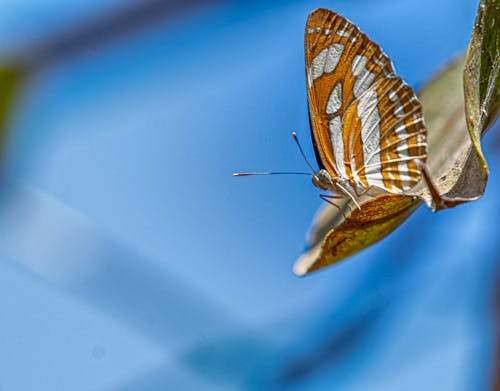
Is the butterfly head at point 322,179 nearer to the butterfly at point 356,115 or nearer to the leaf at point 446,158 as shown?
the butterfly at point 356,115

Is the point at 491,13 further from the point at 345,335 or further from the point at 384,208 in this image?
the point at 345,335

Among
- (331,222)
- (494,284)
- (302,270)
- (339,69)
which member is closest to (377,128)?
(339,69)

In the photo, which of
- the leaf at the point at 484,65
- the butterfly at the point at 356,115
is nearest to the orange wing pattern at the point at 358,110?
the butterfly at the point at 356,115

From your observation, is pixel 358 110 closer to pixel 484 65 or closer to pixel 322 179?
pixel 322 179

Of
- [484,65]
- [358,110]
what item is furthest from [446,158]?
[358,110]

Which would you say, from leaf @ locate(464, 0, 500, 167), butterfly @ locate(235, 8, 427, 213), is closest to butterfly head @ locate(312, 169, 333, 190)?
butterfly @ locate(235, 8, 427, 213)

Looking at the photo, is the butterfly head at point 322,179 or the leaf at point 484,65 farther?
the butterfly head at point 322,179
